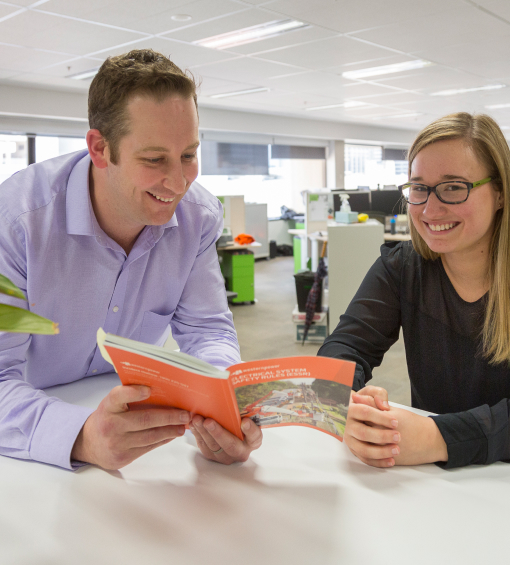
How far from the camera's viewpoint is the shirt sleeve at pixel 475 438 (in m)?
0.93

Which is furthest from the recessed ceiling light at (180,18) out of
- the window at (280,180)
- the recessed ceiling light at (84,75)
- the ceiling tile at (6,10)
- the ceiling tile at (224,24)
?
the window at (280,180)

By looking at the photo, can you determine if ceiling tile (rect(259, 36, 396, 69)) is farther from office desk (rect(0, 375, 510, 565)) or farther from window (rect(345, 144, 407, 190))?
window (rect(345, 144, 407, 190))

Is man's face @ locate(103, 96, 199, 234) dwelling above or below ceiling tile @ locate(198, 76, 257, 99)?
below

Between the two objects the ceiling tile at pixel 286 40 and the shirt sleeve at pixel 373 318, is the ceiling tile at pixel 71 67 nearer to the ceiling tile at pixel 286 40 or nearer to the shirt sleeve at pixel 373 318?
the ceiling tile at pixel 286 40

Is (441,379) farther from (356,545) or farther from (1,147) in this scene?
(1,147)

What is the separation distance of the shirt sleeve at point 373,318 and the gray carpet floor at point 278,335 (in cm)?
141

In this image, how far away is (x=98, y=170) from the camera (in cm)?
127

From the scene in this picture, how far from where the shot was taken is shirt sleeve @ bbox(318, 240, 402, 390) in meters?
1.33

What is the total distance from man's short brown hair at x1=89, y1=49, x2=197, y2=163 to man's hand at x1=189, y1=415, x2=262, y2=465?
1.99ft

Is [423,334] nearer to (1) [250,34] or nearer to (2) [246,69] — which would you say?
(1) [250,34]

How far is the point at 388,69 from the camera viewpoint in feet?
20.2

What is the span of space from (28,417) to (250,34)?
177 inches

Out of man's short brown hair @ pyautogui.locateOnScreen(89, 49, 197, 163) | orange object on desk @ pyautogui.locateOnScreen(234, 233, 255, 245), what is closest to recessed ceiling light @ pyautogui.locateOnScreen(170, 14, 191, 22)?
orange object on desk @ pyautogui.locateOnScreen(234, 233, 255, 245)

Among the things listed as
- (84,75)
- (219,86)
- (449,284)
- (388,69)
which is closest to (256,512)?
(449,284)
